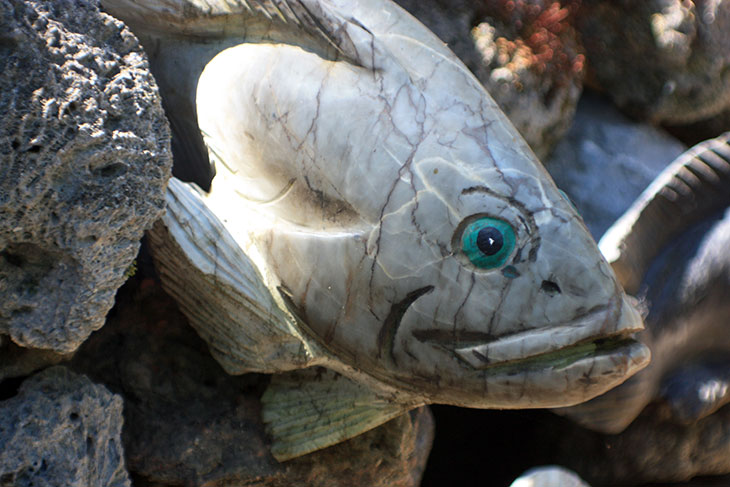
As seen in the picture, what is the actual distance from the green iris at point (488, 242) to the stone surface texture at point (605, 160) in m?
2.01

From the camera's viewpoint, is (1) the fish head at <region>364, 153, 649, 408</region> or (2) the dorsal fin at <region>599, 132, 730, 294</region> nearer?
(1) the fish head at <region>364, 153, 649, 408</region>

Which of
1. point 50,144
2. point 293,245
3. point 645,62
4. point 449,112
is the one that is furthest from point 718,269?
point 50,144

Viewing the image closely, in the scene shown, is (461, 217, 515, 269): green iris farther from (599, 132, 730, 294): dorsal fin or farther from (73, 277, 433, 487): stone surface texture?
(599, 132, 730, 294): dorsal fin

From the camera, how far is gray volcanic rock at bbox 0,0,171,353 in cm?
181

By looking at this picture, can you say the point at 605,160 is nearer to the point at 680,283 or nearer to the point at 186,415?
the point at 680,283

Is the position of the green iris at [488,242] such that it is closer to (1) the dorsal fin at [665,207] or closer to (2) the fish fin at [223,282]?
(2) the fish fin at [223,282]

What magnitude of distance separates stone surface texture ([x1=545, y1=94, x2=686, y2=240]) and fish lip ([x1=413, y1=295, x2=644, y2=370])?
187 cm

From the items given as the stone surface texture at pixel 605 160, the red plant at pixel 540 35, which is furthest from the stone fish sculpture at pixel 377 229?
the stone surface texture at pixel 605 160

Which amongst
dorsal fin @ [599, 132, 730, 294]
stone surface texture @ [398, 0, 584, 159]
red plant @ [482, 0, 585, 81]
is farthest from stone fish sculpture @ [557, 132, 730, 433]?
red plant @ [482, 0, 585, 81]

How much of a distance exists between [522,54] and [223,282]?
2.21m

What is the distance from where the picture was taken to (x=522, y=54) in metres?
3.91

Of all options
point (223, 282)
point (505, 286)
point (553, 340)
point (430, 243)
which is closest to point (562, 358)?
point (553, 340)

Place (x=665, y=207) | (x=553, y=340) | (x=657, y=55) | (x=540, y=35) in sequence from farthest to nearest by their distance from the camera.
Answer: (x=657, y=55) → (x=540, y=35) → (x=665, y=207) → (x=553, y=340)

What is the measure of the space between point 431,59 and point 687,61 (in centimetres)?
283
